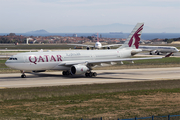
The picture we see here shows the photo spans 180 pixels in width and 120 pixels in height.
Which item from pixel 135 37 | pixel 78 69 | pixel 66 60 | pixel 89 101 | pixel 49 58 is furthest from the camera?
pixel 135 37

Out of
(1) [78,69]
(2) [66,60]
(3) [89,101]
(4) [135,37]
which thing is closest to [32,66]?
(2) [66,60]

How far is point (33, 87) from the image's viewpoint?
38.1 m

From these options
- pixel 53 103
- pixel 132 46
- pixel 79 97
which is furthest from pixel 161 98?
pixel 132 46

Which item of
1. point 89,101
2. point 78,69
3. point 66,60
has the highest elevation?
point 66,60

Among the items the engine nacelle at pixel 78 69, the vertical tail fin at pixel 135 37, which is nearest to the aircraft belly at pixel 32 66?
the engine nacelle at pixel 78 69

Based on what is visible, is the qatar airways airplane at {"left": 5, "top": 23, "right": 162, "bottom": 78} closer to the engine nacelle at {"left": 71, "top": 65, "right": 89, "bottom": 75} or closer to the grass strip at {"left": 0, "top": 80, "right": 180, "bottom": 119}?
the engine nacelle at {"left": 71, "top": 65, "right": 89, "bottom": 75}

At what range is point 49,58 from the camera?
47.3m

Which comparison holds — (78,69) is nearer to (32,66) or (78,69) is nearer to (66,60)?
(66,60)

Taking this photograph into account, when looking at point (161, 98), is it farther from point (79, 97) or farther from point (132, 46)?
point (132, 46)

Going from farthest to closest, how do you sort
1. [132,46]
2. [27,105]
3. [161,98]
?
[132,46], [161,98], [27,105]

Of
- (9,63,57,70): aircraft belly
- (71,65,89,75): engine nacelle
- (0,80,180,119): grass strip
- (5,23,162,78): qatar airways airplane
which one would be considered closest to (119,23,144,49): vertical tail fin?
(5,23,162,78): qatar airways airplane

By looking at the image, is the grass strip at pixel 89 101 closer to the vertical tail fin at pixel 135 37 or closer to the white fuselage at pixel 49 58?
the white fuselage at pixel 49 58

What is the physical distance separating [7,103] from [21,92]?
19.8 feet

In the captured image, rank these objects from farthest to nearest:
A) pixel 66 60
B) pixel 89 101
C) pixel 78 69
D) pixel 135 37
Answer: pixel 135 37 < pixel 66 60 < pixel 78 69 < pixel 89 101
